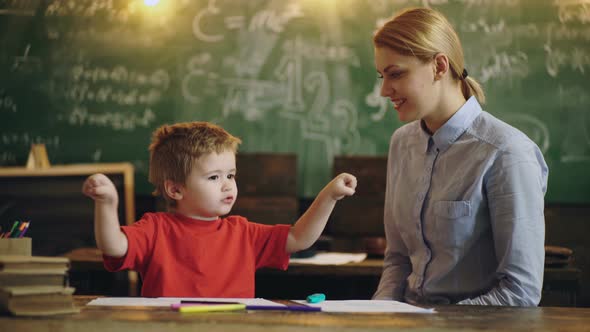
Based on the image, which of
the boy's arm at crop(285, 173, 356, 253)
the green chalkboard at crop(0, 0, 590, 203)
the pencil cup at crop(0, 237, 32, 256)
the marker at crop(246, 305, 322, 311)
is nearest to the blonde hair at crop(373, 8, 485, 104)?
the boy's arm at crop(285, 173, 356, 253)

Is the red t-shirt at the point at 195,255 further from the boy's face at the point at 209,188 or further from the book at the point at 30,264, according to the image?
the book at the point at 30,264

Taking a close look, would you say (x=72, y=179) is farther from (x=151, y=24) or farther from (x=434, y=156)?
(x=434, y=156)

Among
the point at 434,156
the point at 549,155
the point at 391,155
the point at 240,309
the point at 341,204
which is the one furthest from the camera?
the point at 549,155

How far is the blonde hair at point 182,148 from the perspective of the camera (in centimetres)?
185

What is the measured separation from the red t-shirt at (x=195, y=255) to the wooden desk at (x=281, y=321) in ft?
1.00

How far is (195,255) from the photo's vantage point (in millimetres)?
1771

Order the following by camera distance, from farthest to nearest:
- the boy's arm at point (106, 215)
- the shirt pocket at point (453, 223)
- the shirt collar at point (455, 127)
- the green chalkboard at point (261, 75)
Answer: the green chalkboard at point (261, 75)
the shirt collar at point (455, 127)
the shirt pocket at point (453, 223)
the boy's arm at point (106, 215)

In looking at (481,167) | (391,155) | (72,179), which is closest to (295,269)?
(391,155)

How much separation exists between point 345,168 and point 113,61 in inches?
62.3

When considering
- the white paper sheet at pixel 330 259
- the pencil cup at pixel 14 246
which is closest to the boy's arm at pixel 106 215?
the pencil cup at pixel 14 246

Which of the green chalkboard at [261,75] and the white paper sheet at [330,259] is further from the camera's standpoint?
the green chalkboard at [261,75]

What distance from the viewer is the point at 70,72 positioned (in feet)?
15.7

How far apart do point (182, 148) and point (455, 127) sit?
2.43ft

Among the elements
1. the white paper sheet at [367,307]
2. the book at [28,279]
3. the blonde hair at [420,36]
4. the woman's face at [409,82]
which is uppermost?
the blonde hair at [420,36]
